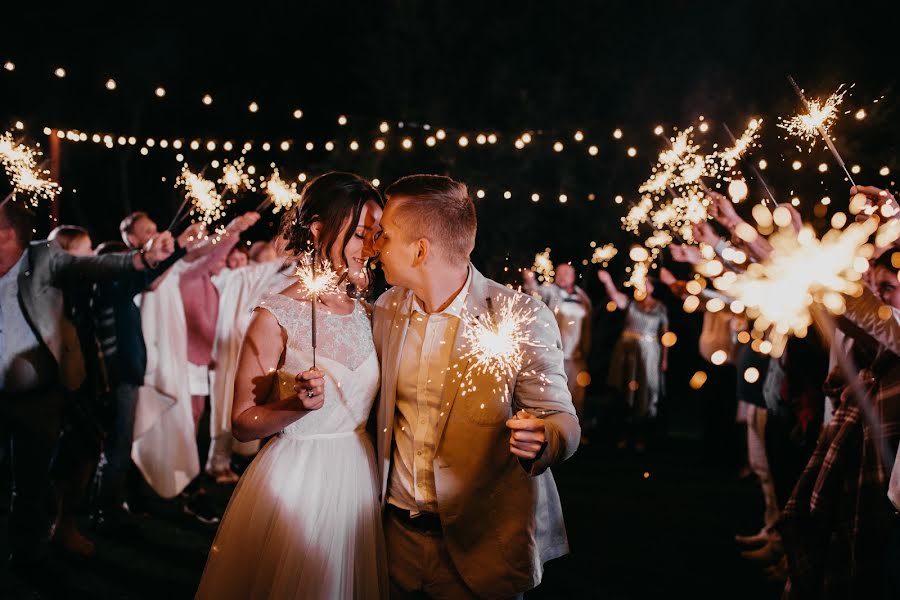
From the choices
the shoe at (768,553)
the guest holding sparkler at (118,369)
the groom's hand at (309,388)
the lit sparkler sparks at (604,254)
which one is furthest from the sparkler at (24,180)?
the lit sparkler sparks at (604,254)

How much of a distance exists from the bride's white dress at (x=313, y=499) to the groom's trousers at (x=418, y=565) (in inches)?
2.1

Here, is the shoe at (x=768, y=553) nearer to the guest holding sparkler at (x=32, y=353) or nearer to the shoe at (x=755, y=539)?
the shoe at (x=755, y=539)

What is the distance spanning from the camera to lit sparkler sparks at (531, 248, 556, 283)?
9605 mm

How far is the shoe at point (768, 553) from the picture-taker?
191 inches

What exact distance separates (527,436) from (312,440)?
86 cm

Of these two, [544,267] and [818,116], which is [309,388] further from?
[544,267]

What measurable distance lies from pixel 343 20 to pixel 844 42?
7864mm

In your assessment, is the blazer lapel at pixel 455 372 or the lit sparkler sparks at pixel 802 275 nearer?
the blazer lapel at pixel 455 372

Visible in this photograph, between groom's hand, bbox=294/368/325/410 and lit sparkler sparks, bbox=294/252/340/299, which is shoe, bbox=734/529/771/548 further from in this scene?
groom's hand, bbox=294/368/325/410

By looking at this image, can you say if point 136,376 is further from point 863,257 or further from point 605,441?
point 605,441

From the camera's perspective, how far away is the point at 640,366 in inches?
342

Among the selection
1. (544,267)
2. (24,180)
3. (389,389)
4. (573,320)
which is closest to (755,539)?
(573,320)

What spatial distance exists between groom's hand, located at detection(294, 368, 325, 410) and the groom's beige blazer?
0.40m

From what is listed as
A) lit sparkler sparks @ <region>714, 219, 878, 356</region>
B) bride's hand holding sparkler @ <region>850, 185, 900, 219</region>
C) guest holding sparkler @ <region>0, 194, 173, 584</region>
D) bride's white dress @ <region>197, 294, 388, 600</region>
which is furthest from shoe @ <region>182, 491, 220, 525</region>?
bride's hand holding sparkler @ <region>850, 185, 900, 219</region>
